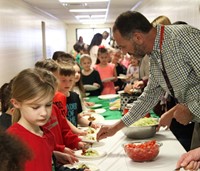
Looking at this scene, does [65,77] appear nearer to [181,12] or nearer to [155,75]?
[155,75]

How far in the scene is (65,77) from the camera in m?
2.49

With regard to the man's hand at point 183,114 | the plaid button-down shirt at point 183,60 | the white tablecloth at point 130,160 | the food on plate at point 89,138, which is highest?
the plaid button-down shirt at point 183,60

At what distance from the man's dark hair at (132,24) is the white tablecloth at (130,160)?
0.69m

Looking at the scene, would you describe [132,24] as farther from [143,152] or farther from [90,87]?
[90,87]

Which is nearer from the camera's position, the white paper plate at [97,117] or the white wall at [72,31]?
the white paper plate at [97,117]

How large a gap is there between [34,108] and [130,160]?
2.16 ft

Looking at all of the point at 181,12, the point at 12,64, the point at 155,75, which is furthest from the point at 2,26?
the point at 155,75

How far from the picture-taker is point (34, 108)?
1.50 meters

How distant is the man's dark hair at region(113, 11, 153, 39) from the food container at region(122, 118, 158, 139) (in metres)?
0.64

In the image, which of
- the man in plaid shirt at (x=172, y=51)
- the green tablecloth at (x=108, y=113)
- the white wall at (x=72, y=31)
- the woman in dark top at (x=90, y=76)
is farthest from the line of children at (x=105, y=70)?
the white wall at (x=72, y=31)

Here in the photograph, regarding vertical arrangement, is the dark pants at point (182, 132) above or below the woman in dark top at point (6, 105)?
below

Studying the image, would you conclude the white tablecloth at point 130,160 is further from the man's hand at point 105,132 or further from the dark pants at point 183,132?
the dark pants at point 183,132

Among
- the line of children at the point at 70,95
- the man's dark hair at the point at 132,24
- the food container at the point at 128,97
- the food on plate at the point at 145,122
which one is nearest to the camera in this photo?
the man's dark hair at the point at 132,24

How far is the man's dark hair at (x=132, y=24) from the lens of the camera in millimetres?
1863
